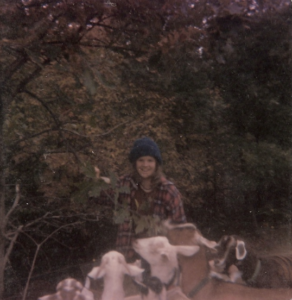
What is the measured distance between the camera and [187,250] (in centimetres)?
296

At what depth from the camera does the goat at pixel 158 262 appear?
2814mm

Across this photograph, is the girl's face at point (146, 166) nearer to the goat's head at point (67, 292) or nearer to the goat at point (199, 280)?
the goat at point (199, 280)

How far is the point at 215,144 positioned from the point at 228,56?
1.09m

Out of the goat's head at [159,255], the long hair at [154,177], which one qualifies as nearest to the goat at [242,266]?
the goat's head at [159,255]

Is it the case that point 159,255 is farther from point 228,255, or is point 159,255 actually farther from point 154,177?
point 154,177

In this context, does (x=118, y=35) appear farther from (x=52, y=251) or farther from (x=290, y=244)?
(x=290, y=244)

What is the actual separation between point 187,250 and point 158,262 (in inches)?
9.3

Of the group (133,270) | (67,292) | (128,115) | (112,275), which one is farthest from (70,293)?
(128,115)

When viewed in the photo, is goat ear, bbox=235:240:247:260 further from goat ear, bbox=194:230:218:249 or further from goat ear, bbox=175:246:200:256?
goat ear, bbox=175:246:200:256

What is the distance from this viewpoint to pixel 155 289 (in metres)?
2.83

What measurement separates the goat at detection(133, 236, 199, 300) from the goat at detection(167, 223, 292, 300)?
97 millimetres

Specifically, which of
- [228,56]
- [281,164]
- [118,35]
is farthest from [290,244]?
[118,35]

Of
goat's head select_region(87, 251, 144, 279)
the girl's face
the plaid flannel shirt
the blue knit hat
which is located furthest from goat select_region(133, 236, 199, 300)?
the blue knit hat

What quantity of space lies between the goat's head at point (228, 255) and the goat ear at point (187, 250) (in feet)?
0.57
